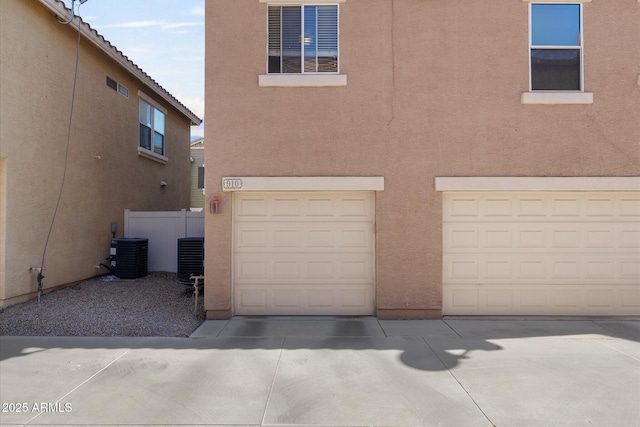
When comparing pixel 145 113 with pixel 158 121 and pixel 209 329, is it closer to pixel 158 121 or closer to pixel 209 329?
pixel 158 121

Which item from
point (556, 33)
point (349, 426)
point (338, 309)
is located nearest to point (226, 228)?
point (338, 309)

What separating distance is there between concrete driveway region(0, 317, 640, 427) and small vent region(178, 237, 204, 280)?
7.97 ft

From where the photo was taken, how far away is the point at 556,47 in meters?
7.80

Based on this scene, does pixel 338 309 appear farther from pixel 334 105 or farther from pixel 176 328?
pixel 334 105

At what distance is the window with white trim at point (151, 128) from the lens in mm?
13680

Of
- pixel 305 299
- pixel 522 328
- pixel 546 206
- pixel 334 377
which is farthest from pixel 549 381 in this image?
pixel 305 299

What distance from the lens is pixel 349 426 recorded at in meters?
4.02

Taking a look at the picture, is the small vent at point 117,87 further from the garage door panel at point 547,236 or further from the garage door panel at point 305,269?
the garage door panel at point 547,236

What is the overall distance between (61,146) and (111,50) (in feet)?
9.77

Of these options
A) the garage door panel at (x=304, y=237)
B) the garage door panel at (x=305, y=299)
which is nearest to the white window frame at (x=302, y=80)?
the garage door panel at (x=304, y=237)

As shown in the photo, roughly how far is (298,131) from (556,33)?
4.91m

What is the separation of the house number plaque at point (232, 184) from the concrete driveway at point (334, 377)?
7.65 ft

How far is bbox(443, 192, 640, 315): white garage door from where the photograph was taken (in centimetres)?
783

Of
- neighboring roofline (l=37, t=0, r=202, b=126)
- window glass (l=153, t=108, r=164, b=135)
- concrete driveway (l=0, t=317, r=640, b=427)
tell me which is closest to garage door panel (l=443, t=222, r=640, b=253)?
concrete driveway (l=0, t=317, r=640, b=427)
